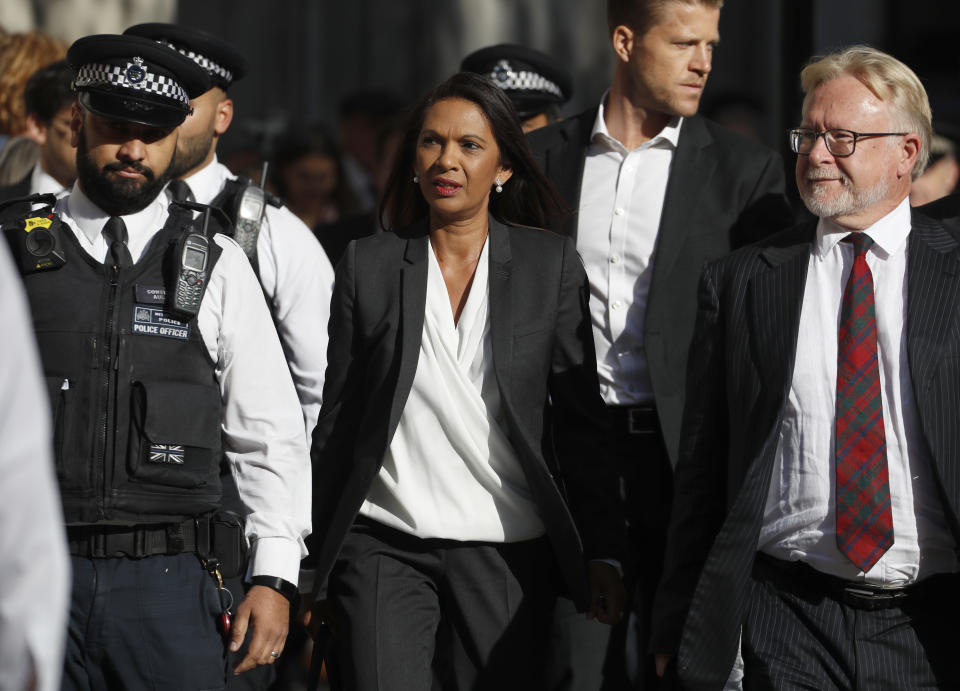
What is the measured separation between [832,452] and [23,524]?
2.39m

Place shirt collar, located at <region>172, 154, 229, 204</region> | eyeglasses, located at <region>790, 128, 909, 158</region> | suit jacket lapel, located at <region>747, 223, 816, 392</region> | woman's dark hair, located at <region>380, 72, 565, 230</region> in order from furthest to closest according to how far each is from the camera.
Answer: shirt collar, located at <region>172, 154, 229, 204</region> → woman's dark hair, located at <region>380, 72, 565, 230</region> → eyeglasses, located at <region>790, 128, 909, 158</region> → suit jacket lapel, located at <region>747, 223, 816, 392</region>

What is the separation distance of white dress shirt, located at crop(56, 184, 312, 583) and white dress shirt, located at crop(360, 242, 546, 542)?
267mm

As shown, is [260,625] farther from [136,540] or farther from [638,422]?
[638,422]

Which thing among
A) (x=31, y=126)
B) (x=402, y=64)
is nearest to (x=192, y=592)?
(x=31, y=126)

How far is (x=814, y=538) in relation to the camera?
379 centimetres

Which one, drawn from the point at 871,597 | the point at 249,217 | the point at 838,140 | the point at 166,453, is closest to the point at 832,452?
the point at 871,597

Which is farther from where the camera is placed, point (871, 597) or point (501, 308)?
point (501, 308)

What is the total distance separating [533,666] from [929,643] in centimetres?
105

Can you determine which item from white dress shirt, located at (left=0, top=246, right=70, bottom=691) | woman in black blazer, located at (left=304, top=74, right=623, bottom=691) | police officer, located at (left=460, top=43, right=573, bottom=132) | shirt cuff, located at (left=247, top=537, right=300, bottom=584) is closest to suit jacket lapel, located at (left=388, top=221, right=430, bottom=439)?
woman in black blazer, located at (left=304, top=74, right=623, bottom=691)

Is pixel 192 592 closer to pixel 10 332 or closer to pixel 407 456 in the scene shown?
pixel 407 456

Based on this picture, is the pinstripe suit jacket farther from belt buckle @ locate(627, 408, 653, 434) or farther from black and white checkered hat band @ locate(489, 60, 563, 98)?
black and white checkered hat band @ locate(489, 60, 563, 98)

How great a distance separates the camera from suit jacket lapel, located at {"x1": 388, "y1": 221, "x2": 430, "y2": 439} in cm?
408

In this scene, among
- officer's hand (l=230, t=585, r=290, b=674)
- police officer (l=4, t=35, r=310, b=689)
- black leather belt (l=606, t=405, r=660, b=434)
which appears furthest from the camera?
black leather belt (l=606, t=405, r=660, b=434)

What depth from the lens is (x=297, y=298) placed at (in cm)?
488
